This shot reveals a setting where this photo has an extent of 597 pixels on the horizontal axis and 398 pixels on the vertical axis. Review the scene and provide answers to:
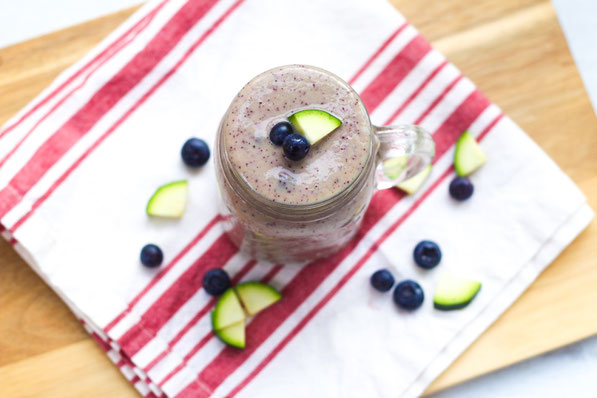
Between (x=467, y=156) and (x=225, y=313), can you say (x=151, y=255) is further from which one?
(x=467, y=156)

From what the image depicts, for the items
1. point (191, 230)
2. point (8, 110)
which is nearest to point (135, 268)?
point (191, 230)

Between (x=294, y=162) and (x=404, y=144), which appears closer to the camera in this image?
(x=294, y=162)

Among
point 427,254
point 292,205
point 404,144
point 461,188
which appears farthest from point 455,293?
point 292,205

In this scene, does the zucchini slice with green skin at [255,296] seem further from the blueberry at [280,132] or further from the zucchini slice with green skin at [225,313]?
the blueberry at [280,132]

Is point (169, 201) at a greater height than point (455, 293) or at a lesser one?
lesser

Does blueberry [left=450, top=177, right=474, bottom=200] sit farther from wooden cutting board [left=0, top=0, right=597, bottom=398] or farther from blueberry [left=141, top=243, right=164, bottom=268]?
blueberry [left=141, top=243, right=164, bottom=268]

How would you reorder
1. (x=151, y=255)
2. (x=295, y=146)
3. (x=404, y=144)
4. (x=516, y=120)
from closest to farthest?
(x=295, y=146) < (x=404, y=144) < (x=151, y=255) < (x=516, y=120)

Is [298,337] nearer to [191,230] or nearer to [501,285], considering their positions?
[191,230]

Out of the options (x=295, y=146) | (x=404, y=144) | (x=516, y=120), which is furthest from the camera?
(x=516, y=120)
